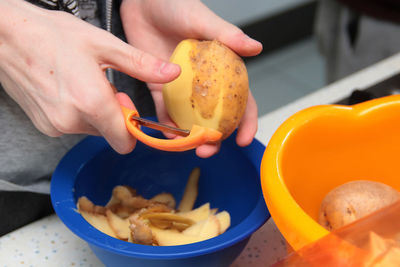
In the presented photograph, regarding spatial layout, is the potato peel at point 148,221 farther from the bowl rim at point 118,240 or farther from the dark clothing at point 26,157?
the dark clothing at point 26,157

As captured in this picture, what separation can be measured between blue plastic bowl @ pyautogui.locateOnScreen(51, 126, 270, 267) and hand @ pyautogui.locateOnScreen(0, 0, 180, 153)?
9cm

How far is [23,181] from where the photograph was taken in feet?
2.20

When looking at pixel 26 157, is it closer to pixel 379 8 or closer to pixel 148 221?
pixel 148 221

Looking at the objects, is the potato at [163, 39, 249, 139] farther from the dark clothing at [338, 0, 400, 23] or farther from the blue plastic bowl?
the dark clothing at [338, 0, 400, 23]

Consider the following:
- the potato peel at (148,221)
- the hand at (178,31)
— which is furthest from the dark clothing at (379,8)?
the potato peel at (148,221)

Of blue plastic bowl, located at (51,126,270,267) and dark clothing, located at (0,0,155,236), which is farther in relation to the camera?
dark clothing, located at (0,0,155,236)

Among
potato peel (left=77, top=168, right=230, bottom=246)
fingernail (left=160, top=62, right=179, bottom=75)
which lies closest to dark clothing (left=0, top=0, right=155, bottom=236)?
potato peel (left=77, top=168, right=230, bottom=246)

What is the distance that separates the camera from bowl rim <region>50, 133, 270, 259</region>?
0.45 metres

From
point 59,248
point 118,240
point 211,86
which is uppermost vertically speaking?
point 211,86

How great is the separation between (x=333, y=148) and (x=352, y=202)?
0.28 feet

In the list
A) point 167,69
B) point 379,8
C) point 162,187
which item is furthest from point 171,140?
point 379,8

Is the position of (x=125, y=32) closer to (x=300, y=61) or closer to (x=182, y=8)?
(x=182, y=8)

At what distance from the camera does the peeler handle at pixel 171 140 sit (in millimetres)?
506

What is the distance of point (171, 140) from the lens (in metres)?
0.51
